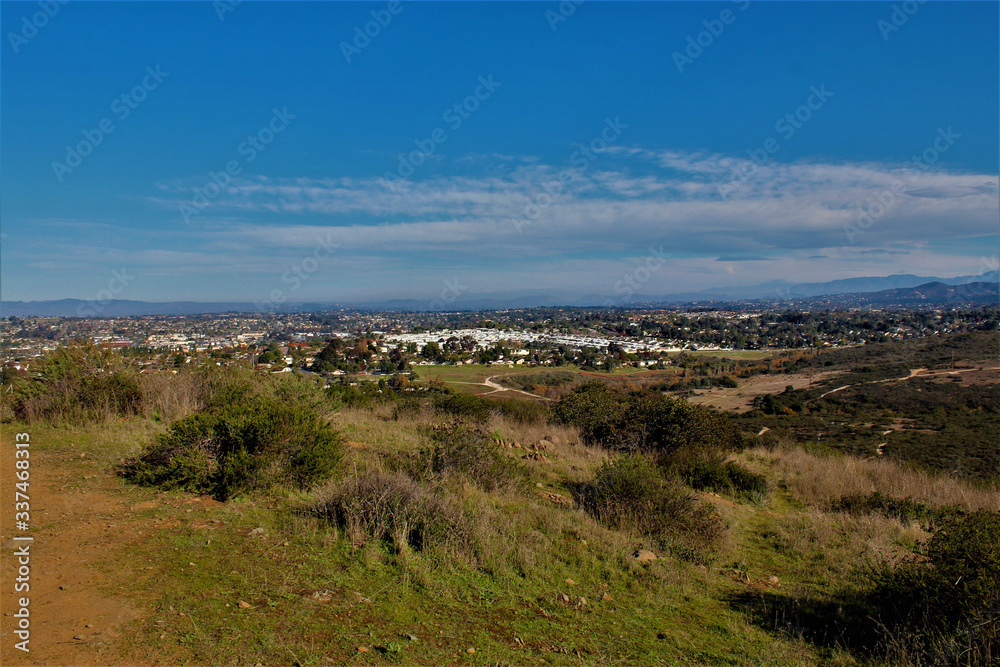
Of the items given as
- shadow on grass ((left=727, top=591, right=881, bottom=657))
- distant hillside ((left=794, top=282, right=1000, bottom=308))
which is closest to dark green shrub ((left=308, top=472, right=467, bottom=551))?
shadow on grass ((left=727, top=591, right=881, bottom=657))

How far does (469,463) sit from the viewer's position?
7871 mm

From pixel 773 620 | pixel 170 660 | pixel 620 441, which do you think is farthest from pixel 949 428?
pixel 170 660

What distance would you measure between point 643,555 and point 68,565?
567cm

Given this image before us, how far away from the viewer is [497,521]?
6.04 metres

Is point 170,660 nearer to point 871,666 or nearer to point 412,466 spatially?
point 412,466

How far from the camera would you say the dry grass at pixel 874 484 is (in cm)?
936

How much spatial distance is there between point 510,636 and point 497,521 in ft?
6.57

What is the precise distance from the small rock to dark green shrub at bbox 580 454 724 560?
465mm

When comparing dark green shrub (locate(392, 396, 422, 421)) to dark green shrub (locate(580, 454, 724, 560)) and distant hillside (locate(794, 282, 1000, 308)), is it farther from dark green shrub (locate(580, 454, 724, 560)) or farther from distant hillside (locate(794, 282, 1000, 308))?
distant hillside (locate(794, 282, 1000, 308))

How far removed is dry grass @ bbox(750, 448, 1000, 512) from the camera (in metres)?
9.36

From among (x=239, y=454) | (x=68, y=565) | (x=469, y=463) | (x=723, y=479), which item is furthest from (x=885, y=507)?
(x=68, y=565)

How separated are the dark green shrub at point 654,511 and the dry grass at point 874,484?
4.22m

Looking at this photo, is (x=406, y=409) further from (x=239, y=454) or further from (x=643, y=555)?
(x=643, y=555)

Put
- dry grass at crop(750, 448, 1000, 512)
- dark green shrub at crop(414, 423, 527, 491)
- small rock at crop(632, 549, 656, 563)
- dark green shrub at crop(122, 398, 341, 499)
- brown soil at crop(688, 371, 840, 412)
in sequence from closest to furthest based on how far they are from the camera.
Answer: small rock at crop(632, 549, 656, 563) → dark green shrub at crop(122, 398, 341, 499) → dark green shrub at crop(414, 423, 527, 491) → dry grass at crop(750, 448, 1000, 512) → brown soil at crop(688, 371, 840, 412)
